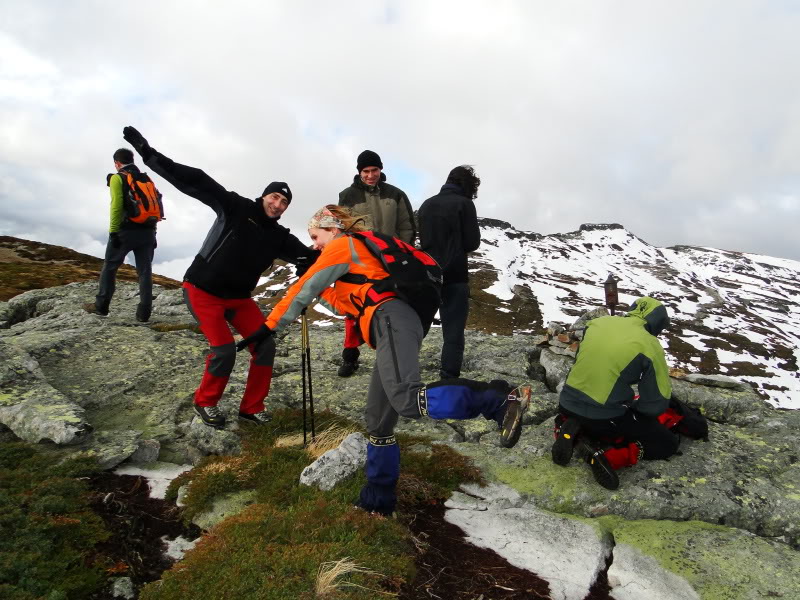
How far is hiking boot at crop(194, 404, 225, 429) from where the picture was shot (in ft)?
23.6

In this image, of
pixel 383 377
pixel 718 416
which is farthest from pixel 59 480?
pixel 718 416

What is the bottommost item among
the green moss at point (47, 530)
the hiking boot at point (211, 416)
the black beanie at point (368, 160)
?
the green moss at point (47, 530)

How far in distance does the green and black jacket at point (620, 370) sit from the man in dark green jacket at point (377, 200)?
13.8 feet

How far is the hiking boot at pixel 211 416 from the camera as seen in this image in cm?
720

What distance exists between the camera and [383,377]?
15.1ft

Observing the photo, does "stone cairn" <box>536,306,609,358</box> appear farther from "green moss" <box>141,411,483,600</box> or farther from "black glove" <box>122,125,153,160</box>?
"black glove" <box>122,125,153,160</box>

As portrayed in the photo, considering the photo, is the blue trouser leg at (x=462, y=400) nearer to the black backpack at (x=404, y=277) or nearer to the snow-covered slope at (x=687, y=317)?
the black backpack at (x=404, y=277)

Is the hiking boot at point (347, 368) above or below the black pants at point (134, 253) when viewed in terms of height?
below

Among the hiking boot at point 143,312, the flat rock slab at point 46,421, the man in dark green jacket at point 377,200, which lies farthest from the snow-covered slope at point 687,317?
the flat rock slab at point 46,421

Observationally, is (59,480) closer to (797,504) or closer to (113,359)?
(113,359)

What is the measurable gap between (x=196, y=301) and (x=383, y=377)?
3.81 metres

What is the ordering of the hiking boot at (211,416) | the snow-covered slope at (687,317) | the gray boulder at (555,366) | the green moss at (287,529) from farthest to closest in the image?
the snow-covered slope at (687,317) → the gray boulder at (555,366) → the hiking boot at (211,416) → the green moss at (287,529)

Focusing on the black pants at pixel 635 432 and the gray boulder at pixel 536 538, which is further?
the black pants at pixel 635 432

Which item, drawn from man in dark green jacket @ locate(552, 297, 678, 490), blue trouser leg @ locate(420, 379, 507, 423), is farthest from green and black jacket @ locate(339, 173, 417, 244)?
blue trouser leg @ locate(420, 379, 507, 423)
